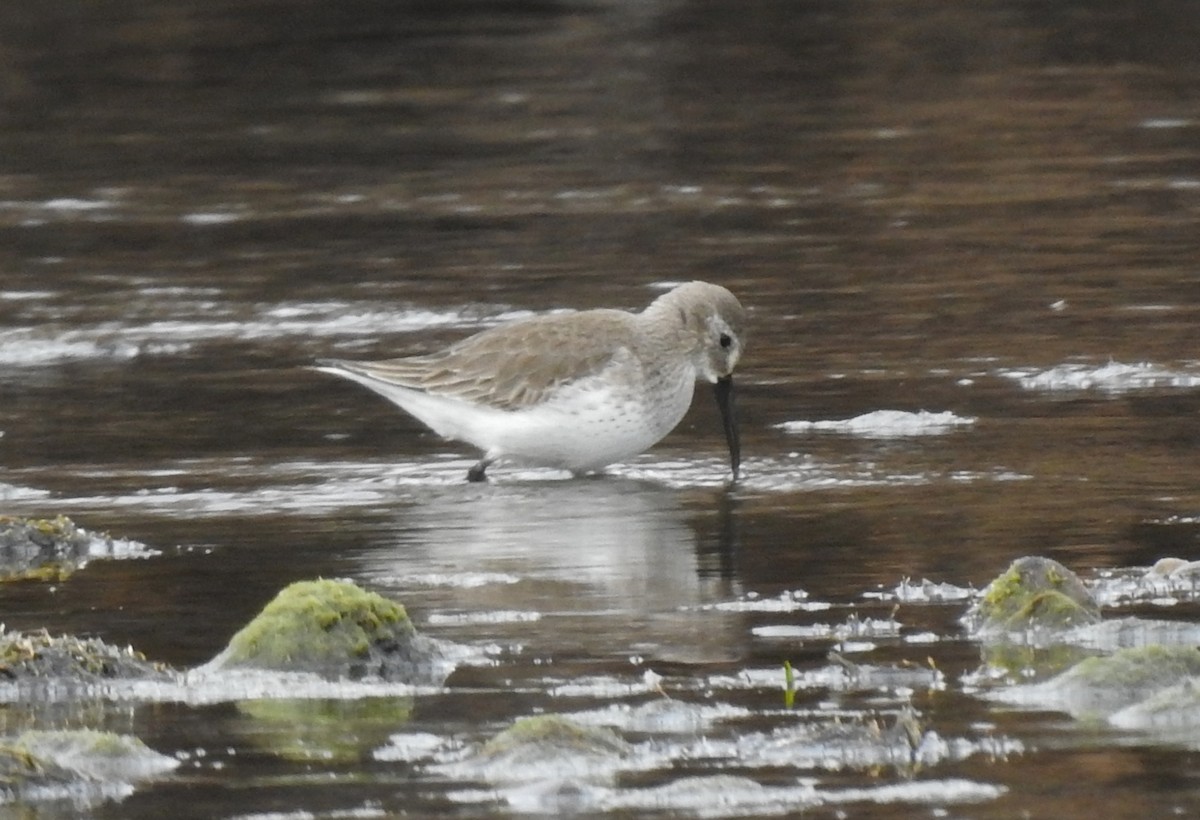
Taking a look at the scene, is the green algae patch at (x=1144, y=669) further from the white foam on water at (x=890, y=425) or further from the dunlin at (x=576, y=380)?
the white foam on water at (x=890, y=425)

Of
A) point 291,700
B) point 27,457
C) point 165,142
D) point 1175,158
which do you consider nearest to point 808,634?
point 291,700

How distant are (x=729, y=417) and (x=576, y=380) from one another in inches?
25.4

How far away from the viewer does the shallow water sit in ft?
21.9

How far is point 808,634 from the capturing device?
739 cm

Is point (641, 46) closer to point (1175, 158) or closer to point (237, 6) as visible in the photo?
point (237, 6)

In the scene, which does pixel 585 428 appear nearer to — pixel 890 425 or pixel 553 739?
pixel 890 425

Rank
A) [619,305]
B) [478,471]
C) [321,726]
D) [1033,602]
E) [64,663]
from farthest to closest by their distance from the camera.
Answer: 1. [619,305]
2. [478,471]
3. [1033,602]
4. [64,663]
5. [321,726]

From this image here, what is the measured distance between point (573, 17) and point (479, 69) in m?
3.58

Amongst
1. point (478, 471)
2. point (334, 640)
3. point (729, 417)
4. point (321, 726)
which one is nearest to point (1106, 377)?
point (729, 417)

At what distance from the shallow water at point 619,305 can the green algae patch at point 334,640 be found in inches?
8.6

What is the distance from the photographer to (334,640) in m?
7.01

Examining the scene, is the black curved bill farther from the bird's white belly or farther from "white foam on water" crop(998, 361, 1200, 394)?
"white foam on water" crop(998, 361, 1200, 394)

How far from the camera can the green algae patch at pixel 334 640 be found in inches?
275

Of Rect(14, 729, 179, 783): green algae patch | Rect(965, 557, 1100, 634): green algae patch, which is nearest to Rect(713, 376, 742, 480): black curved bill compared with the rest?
Rect(965, 557, 1100, 634): green algae patch
